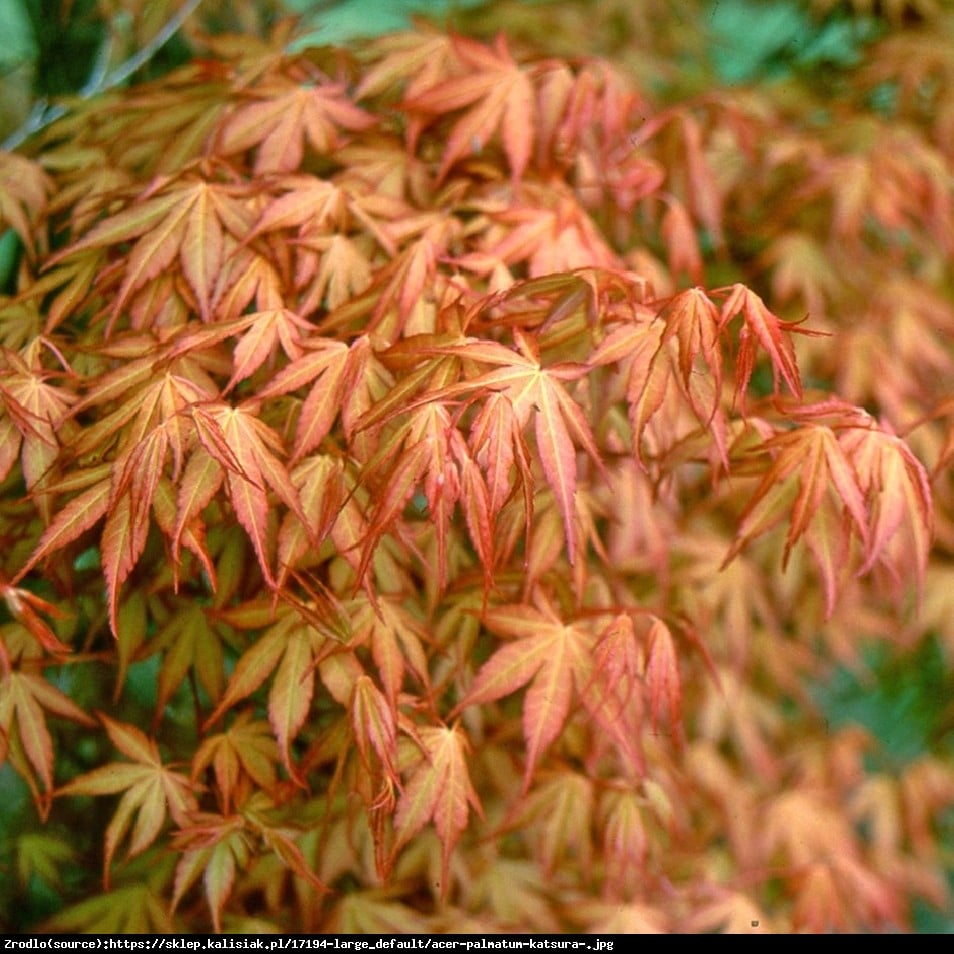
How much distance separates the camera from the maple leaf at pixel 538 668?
1.03 m

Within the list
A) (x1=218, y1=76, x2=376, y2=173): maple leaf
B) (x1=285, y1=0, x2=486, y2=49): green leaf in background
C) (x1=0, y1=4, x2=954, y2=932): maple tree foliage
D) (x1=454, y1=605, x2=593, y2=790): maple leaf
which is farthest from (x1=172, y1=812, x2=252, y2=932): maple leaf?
(x1=285, y1=0, x2=486, y2=49): green leaf in background

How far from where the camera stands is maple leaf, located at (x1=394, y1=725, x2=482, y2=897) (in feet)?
3.27

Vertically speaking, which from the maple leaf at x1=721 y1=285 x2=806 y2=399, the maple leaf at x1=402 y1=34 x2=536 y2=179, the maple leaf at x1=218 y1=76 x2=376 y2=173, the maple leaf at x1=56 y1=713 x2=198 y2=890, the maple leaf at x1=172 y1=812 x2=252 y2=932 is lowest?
the maple leaf at x1=172 y1=812 x2=252 y2=932

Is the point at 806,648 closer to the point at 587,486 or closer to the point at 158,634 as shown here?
the point at 587,486

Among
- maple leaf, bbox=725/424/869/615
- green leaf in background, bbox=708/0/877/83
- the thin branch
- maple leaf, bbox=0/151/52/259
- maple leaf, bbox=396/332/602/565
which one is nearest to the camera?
maple leaf, bbox=396/332/602/565

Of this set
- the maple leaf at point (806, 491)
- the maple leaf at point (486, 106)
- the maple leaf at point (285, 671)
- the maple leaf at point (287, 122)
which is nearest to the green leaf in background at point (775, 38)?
the maple leaf at point (486, 106)

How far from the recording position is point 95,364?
3.59 feet

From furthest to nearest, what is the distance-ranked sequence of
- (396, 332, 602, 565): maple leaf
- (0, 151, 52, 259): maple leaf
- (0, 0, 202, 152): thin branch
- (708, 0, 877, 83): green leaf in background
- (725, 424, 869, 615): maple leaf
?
(708, 0, 877, 83): green leaf in background < (0, 0, 202, 152): thin branch < (0, 151, 52, 259): maple leaf < (725, 424, 869, 615): maple leaf < (396, 332, 602, 565): maple leaf

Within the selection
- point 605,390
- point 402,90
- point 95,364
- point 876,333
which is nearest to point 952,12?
point 876,333

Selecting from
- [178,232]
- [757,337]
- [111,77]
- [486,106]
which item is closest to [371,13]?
[111,77]

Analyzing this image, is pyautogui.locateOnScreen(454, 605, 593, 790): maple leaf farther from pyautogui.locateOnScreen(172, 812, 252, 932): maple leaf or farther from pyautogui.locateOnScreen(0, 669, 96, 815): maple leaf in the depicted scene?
pyautogui.locateOnScreen(0, 669, 96, 815): maple leaf

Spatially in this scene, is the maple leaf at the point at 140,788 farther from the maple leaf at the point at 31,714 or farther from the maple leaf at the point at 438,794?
the maple leaf at the point at 438,794

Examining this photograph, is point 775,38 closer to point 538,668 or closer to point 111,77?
point 111,77

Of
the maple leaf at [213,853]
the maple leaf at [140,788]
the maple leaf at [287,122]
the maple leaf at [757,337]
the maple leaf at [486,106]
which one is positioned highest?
the maple leaf at [287,122]
